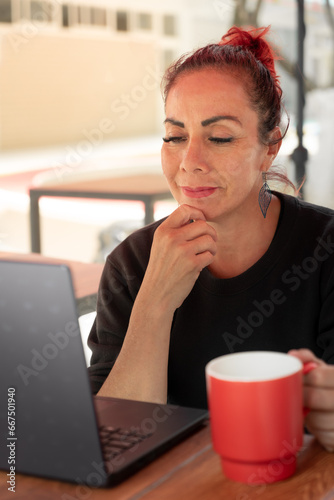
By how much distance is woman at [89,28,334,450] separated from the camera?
4.19 feet

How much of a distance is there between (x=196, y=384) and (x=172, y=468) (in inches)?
21.4

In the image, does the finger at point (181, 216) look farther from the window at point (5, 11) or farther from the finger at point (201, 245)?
the window at point (5, 11)

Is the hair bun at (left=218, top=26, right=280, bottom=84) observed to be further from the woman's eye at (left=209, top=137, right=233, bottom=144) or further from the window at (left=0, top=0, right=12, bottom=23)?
the window at (left=0, top=0, right=12, bottom=23)

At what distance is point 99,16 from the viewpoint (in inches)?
319

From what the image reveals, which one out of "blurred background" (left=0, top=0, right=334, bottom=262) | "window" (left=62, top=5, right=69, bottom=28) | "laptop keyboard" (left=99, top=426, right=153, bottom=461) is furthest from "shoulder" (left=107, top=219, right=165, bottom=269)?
"window" (left=62, top=5, right=69, bottom=28)

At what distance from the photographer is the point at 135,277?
4.57ft

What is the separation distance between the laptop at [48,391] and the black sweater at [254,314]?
1.77 feet

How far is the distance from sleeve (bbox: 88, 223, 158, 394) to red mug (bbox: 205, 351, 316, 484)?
0.60 m

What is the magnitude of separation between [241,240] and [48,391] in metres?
0.78

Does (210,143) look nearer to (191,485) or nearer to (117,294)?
(117,294)

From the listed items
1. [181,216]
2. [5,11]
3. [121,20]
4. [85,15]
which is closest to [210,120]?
[181,216]

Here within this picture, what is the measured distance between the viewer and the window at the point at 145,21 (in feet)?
25.3

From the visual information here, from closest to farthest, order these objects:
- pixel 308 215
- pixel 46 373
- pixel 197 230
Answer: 1. pixel 46 373
2. pixel 197 230
3. pixel 308 215

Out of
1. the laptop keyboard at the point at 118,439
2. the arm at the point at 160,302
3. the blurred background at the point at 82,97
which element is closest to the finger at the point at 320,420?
the laptop keyboard at the point at 118,439
